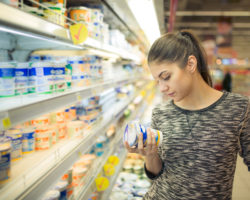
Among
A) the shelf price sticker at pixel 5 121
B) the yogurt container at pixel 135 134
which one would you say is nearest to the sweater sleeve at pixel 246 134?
the yogurt container at pixel 135 134

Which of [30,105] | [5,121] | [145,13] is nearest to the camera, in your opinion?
[5,121]

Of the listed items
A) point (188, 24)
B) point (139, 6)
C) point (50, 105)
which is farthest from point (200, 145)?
point (188, 24)

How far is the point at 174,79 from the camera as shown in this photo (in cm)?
109

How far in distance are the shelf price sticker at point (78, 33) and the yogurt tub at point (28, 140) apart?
59cm

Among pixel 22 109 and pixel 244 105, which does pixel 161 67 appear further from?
pixel 22 109

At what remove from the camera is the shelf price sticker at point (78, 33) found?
4.16 ft

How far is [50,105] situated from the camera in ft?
3.61

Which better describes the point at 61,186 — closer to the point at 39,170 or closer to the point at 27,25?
the point at 39,170

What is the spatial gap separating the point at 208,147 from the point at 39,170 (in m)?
0.84

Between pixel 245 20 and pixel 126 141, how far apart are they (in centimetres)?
1000

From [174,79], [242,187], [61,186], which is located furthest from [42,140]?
[242,187]

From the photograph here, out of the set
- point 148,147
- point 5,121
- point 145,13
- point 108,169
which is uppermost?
Answer: point 145,13

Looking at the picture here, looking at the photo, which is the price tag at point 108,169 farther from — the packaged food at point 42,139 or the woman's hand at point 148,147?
the woman's hand at point 148,147

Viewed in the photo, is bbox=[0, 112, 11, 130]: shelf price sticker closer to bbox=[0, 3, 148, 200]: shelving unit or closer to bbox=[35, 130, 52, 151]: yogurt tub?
bbox=[0, 3, 148, 200]: shelving unit
